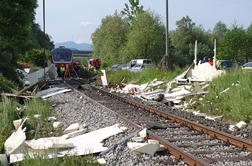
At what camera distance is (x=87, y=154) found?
9086 mm

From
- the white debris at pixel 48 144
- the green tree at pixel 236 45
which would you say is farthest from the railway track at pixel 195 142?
the green tree at pixel 236 45

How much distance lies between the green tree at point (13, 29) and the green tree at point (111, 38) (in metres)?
47.2

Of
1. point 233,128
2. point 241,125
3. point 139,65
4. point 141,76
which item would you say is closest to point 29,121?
point 233,128

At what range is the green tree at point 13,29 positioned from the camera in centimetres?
2880

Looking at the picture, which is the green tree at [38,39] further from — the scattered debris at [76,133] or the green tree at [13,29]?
the scattered debris at [76,133]

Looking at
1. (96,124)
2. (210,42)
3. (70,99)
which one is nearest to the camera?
(96,124)

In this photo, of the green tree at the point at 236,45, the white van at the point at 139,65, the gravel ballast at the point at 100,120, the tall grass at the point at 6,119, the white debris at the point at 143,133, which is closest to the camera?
the gravel ballast at the point at 100,120

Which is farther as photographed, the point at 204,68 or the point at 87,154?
the point at 204,68

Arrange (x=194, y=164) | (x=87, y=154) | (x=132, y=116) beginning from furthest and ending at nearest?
(x=132, y=116) → (x=87, y=154) → (x=194, y=164)

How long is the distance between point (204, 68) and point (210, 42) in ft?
248

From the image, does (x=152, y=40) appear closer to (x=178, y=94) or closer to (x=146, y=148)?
(x=178, y=94)

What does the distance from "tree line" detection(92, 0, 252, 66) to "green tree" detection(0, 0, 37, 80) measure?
3124cm

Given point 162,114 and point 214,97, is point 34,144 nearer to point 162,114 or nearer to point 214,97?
point 162,114

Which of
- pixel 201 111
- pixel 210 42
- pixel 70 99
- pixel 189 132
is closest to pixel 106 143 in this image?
pixel 189 132
